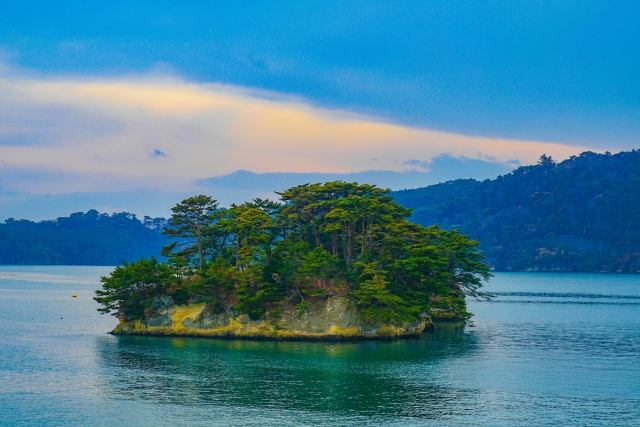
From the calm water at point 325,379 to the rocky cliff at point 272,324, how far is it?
8.68 feet

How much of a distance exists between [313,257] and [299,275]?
7.59 feet

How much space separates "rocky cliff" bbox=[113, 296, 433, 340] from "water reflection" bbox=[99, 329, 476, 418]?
215 centimetres

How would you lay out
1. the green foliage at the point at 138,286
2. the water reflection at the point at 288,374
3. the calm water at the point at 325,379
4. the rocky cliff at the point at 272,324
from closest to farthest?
the calm water at the point at 325,379 < the water reflection at the point at 288,374 < the rocky cliff at the point at 272,324 < the green foliage at the point at 138,286

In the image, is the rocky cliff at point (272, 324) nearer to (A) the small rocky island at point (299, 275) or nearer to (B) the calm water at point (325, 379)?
(A) the small rocky island at point (299, 275)

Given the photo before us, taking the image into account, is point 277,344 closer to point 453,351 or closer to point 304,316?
point 304,316

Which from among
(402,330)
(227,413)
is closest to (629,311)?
(402,330)

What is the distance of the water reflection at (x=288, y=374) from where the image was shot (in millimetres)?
47281

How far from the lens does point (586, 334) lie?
273 feet

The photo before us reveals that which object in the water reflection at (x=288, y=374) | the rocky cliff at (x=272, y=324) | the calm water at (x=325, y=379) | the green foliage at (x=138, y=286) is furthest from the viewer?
the green foliage at (x=138, y=286)

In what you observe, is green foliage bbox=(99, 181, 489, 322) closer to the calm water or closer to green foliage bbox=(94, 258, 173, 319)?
green foliage bbox=(94, 258, 173, 319)

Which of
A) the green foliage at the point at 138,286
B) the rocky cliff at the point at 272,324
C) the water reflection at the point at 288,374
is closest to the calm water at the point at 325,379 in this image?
the water reflection at the point at 288,374

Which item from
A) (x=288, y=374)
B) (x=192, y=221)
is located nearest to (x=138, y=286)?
(x=192, y=221)

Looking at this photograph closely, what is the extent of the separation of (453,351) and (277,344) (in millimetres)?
16894

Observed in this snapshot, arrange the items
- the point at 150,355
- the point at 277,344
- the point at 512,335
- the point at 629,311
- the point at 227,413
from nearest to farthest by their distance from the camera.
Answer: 1. the point at 227,413
2. the point at 150,355
3. the point at 277,344
4. the point at 512,335
5. the point at 629,311
